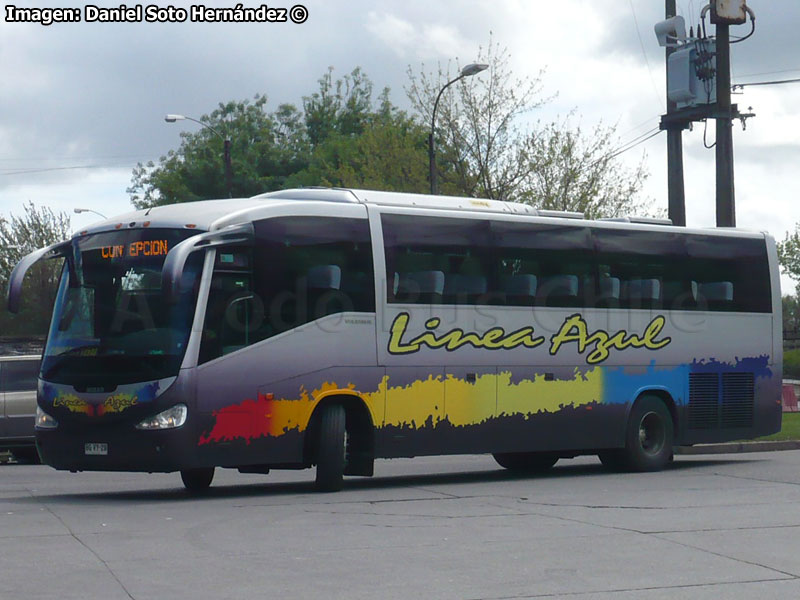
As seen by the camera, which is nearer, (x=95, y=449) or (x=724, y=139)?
(x=95, y=449)

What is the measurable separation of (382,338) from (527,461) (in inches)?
183

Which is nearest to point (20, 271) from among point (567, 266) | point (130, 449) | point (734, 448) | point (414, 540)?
point (130, 449)

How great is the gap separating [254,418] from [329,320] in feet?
4.69

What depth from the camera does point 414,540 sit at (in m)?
10.6

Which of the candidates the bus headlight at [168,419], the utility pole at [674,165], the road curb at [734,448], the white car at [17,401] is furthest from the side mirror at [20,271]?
the utility pole at [674,165]

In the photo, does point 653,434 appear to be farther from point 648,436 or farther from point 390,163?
point 390,163

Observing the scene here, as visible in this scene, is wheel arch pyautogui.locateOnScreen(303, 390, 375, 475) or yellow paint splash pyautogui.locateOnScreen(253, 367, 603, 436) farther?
wheel arch pyautogui.locateOnScreen(303, 390, 375, 475)

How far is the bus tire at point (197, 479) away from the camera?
1564 cm

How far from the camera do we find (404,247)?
1565 centimetres

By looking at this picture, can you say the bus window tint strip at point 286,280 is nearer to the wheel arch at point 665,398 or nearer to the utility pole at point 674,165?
the wheel arch at point 665,398

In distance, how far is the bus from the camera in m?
13.9

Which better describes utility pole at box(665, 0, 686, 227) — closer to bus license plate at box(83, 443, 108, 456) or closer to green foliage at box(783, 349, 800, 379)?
bus license plate at box(83, 443, 108, 456)

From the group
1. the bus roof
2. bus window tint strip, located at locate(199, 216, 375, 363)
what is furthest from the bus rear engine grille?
bus window tint strip, located at locate(199, 216, 375, 363)

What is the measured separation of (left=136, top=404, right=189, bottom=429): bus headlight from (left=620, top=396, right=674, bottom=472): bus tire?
684 centimetres
